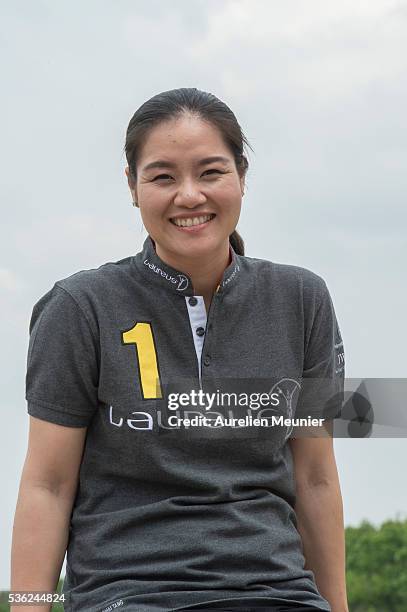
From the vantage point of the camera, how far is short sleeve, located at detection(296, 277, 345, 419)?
249 cm

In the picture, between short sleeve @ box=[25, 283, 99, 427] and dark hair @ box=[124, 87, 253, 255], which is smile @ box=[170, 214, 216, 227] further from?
short sleeve @ box=[25, 283, 99, 427]

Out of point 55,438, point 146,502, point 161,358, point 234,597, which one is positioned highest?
point 161,358

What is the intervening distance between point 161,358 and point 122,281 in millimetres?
203

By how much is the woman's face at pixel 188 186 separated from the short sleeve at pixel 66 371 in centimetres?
26

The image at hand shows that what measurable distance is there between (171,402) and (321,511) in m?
0.51

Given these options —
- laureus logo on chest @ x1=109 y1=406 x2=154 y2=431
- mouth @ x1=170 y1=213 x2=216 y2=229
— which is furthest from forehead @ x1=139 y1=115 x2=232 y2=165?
laureus logo on chest @ x1=109 y1=406 x2=154 y2=431

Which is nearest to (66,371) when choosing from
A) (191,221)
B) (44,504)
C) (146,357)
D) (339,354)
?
(146,357)

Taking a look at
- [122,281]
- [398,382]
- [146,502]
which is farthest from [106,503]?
[398,382]

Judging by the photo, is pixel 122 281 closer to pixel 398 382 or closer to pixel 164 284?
pixel 164 284

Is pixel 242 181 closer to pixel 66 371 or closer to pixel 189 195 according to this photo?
pixel 189 195

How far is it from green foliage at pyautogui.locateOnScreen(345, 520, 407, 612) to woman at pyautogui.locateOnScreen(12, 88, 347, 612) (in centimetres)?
794

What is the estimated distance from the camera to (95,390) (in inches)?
91.6

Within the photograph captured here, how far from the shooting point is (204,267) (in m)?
2.41

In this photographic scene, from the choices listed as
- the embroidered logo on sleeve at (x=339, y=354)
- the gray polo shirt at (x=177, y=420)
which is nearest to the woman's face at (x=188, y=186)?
the gray polo shirt at (x=177, y=420)
